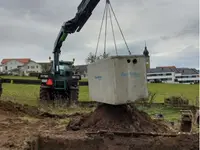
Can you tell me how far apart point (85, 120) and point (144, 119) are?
1.39 metres

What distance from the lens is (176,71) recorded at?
296 feet

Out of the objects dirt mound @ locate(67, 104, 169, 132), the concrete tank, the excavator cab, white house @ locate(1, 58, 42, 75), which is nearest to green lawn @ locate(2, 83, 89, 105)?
the excavator cab

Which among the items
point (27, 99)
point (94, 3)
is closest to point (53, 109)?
point (27, 99)

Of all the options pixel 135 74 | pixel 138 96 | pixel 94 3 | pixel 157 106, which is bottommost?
pixel 157 106

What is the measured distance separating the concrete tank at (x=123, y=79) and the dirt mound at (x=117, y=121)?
386 millimetres

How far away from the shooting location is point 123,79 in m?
5.23

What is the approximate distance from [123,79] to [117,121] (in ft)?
3.23

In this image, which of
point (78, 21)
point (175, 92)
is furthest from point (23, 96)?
point (175, 92)

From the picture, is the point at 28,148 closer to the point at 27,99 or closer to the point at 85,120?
the point at 85,120

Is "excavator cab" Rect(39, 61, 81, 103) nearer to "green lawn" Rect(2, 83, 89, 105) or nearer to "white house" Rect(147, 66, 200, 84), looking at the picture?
"green lawn" Rect(2, 83, 89, 105)

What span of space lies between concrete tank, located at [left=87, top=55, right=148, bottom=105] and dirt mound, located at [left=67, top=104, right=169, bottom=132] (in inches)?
15.2

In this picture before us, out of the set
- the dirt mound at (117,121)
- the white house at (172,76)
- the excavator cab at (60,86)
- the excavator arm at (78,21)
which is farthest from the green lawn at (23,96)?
the white house at (172,76)

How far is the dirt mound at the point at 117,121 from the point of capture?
5.59 metres

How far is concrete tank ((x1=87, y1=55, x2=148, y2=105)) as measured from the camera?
5.21 m
